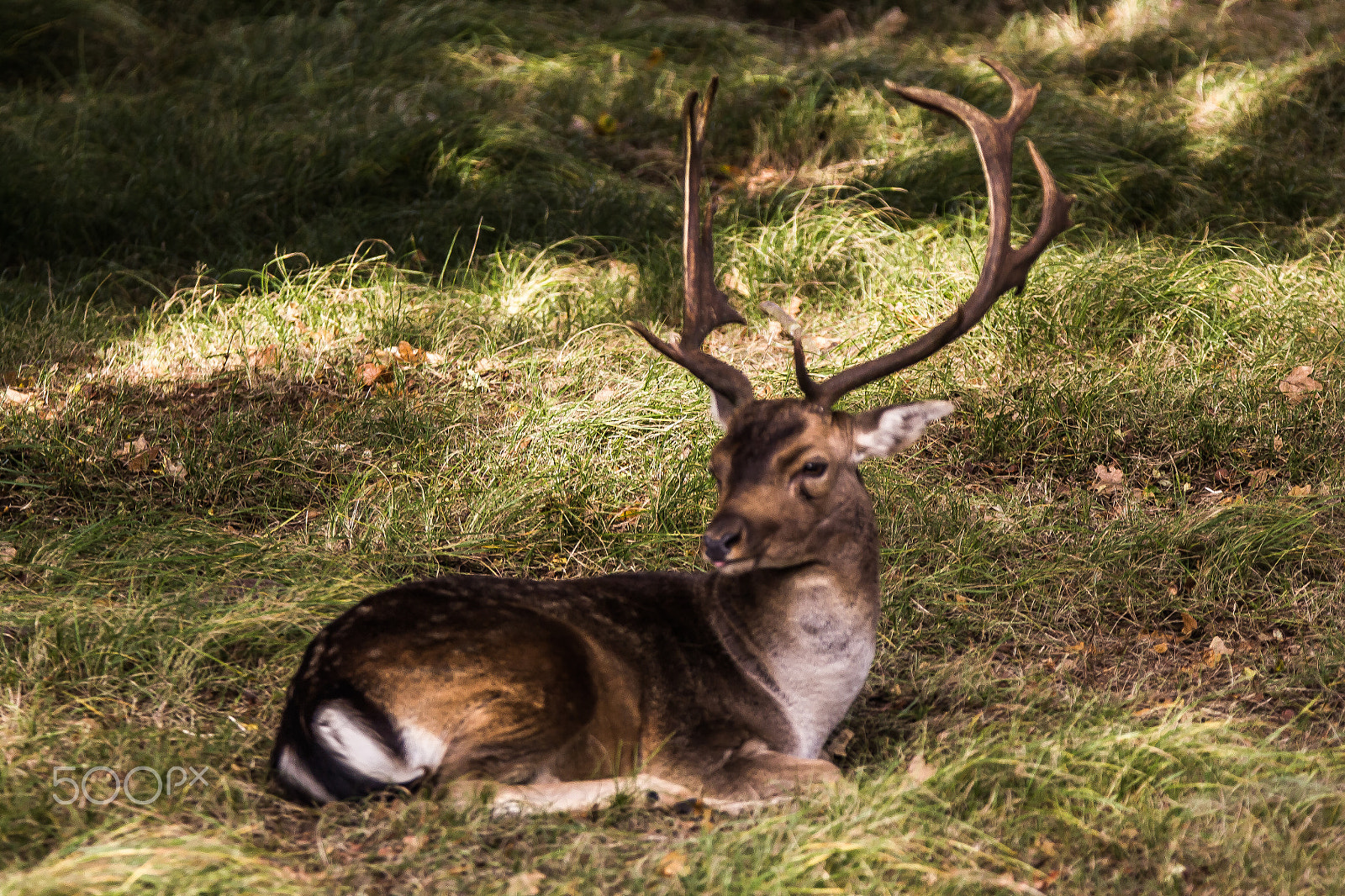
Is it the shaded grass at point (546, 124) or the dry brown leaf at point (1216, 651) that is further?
the shaded grass at point (546, 124)

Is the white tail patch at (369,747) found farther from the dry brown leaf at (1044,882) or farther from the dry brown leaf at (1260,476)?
the dry brown leaf at (1260,476)

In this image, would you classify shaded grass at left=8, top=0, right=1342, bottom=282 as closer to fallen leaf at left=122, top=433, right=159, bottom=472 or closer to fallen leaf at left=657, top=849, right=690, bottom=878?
fallen leaf at left=122, top=433, right=159, bottom=472

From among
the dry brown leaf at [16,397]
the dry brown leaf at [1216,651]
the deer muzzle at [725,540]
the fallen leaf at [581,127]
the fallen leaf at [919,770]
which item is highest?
the deer muzzle at [725,540]

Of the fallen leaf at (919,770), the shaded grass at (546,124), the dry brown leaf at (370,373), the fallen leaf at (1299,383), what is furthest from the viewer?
the shaded grass at (546,124)

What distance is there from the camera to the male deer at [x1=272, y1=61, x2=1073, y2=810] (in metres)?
3.29

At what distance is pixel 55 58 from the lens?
934cm

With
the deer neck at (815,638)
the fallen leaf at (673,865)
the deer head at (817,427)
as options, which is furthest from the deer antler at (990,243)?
the fallen leaf at (673,865)

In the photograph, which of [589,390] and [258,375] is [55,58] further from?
[589,390]

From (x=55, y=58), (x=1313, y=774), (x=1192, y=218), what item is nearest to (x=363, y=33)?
(x=55, y=58)

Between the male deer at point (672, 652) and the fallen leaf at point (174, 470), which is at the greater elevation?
the male deer at point (672, 652)

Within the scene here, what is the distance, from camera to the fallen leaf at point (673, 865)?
3088mm

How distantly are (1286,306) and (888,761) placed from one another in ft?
11.7

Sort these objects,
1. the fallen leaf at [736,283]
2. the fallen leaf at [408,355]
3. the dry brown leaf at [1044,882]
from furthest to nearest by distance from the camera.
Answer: the fallen leaf at [736,283] → the fallen leaf at [408,355] → the dry brown leaf at [1044,882]

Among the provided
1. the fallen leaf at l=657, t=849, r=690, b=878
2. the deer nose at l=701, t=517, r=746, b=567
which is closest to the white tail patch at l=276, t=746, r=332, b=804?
the fallen leaf at l=657, t=849, r=690, b=878
